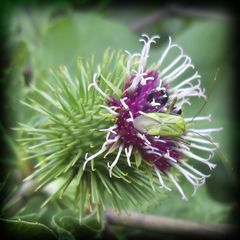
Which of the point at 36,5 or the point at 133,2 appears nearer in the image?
the point at 36,5

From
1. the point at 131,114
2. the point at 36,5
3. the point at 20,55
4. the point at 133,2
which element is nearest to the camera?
the point at 131,114

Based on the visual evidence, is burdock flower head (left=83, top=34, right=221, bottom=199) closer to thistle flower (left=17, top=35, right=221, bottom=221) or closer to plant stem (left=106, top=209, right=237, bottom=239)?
thistle flower (left=17, top=35, right=221, bottom=221)

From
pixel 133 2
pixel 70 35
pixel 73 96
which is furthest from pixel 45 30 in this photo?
pixel 73 96

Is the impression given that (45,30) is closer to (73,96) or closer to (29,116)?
(29,116)

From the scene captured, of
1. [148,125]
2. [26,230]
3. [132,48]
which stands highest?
[132,48]

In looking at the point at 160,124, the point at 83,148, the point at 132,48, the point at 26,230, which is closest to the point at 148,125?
the point at 160,124

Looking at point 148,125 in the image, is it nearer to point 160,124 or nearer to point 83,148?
point 160,124

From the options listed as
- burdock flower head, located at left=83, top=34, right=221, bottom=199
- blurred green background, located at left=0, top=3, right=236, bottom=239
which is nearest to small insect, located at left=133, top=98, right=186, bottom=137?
burdock flower head, located at left=83, top=34, right=221, bottom=199

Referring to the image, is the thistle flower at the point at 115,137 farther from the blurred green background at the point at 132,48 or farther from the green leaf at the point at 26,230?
the blurred green background at the point at 132,48

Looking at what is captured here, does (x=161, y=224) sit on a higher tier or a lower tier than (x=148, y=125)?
lower
